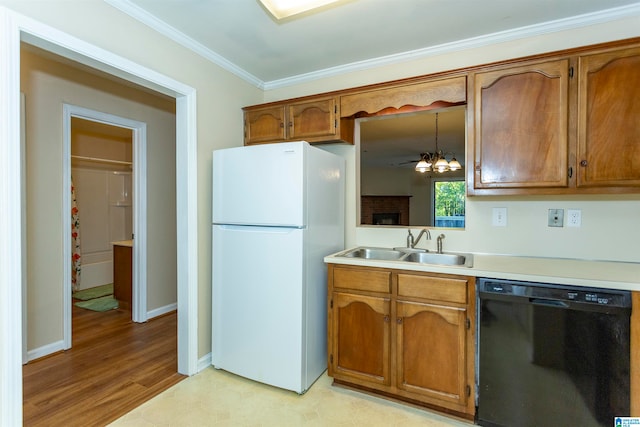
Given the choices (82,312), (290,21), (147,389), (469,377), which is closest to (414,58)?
(290,21)

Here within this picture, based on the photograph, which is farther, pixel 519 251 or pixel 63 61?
pixel 63 61

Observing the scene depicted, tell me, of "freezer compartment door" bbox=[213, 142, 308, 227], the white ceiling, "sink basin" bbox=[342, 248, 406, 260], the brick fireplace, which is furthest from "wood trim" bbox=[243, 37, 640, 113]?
"sink basin" bbox=[342, 248, 406, 260]

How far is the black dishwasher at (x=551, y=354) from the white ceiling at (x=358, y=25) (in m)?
1.64

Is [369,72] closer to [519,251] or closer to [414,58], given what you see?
[414,58]

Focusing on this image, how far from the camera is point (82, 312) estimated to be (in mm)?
Result: 3703

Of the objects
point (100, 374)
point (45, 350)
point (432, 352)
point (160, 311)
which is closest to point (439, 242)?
point (432, 352)

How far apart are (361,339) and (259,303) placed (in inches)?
28.7

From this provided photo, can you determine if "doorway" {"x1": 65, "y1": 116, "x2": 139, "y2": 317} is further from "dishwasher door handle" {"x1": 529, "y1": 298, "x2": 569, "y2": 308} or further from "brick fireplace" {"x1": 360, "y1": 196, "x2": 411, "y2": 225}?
"dishwasher door handle" {"x1": 529, "y1": 298, "x2": 569, "y2": 308}

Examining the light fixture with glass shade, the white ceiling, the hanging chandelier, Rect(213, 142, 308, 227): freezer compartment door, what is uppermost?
the white ceiling

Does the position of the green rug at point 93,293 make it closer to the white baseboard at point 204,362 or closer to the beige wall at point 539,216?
the white baseboard at point 204,362

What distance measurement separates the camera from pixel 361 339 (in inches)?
82.4

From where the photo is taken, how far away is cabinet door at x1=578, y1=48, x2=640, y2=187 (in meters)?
1.71

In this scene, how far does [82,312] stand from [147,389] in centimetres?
221

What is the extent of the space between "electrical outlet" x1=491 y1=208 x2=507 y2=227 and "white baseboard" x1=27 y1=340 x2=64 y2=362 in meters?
3.64
